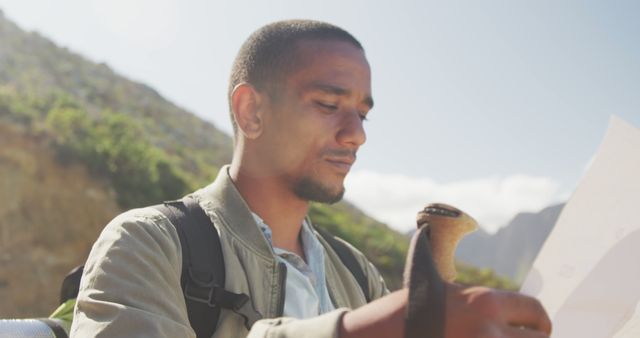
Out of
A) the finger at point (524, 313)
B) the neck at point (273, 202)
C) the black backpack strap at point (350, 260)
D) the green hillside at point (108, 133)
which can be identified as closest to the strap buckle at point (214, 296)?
the neck at point (273, 202)

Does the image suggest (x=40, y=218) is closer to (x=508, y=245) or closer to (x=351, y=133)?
(x=351, y=133)

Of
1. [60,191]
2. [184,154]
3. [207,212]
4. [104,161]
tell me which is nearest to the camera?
[207,212]

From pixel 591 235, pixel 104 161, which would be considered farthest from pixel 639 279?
pixel 104 161

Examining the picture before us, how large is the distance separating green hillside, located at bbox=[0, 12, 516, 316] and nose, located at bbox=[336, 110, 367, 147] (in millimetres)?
10525

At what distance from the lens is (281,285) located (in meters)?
2.07

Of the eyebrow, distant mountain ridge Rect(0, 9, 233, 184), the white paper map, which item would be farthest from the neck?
distant mountain ridge Rect(0, 9, 233, 184)

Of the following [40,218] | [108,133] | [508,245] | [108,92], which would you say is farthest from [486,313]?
[508,245]

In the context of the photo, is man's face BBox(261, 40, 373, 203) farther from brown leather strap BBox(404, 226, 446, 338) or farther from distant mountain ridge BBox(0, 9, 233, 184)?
distant mountain ridge BBox(0, 9, 233, 184)

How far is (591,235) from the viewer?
163 cm

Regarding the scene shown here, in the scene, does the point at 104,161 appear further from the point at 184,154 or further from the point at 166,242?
the point at 166,242

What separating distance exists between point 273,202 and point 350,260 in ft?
1.49

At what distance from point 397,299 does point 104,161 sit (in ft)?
49.0

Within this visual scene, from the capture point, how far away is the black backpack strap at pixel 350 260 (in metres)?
2.59

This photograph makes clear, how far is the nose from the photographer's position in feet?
7.45
